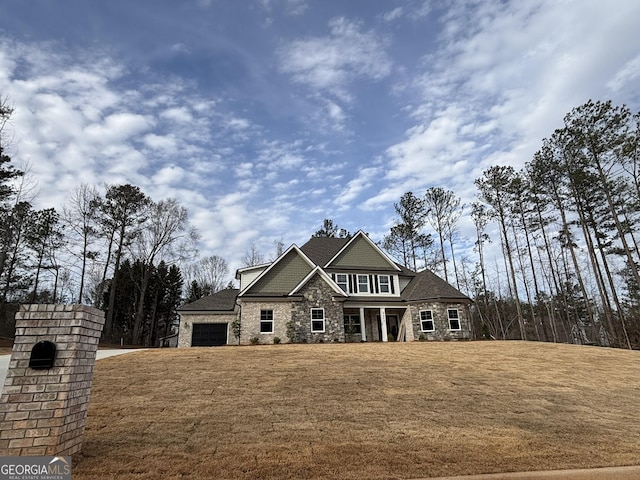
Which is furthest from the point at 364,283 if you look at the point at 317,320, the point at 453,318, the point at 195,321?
the point at 195,321

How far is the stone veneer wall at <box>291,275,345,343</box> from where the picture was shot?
67.6ft

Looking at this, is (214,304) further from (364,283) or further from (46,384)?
(46,384)

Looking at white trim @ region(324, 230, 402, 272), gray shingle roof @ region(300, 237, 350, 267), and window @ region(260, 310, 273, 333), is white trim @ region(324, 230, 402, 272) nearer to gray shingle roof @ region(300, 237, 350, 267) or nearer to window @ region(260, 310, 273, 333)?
gray shingle roof @ region(300, 237, 350, 267)

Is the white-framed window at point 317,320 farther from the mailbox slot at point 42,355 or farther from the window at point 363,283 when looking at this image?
the mailbox slot at point 42,355

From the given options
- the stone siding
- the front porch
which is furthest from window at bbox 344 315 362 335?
the stone siding

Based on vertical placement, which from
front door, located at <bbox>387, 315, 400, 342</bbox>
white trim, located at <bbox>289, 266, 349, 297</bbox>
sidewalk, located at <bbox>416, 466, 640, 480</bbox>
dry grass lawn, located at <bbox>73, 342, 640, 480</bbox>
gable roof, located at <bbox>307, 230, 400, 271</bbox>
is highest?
gable roof, located at <bbox>307, 230, 400, 271</bbox>

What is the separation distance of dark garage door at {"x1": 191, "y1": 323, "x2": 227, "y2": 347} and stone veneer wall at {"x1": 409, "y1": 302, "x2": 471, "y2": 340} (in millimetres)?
12749

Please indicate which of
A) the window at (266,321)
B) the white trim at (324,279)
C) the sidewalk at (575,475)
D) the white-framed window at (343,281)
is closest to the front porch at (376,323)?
the white-framed window at (343,281)

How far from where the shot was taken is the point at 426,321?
22969 mm

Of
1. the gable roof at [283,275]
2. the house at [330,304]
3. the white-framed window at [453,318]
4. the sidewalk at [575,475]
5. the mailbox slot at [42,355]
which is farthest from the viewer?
the white-framed window at [453,318]

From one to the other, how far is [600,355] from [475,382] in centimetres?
979

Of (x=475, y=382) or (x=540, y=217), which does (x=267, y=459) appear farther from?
(x=540, y=217)

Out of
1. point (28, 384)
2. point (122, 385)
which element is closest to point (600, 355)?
point (122, 385)

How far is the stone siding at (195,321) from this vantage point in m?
23.2
